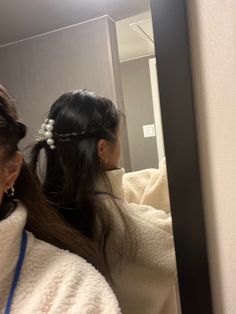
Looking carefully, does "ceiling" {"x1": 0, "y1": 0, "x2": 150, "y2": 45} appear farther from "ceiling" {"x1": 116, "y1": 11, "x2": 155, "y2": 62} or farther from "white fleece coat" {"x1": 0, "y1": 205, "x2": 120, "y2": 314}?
"white fleece coat" {"x1": 0, "y1": 205, "x2": 120, "y2": 314}

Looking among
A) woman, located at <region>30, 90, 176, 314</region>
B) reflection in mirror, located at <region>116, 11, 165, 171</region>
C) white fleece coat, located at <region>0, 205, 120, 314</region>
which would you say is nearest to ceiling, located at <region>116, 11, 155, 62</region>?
reflection in mirror, located at <region>116, 11, 165, 171</region>

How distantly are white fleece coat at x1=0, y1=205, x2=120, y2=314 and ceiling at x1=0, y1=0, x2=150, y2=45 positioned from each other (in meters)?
0.57

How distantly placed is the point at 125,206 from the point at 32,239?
0.22 metres

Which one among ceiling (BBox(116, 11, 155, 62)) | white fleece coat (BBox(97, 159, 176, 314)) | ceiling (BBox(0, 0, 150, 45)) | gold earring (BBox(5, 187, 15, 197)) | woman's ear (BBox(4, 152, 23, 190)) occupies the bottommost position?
white fleece coat (BBox(97, 159, 176, 314))

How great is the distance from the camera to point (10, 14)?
93 centimetres

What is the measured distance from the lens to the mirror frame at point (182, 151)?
14.1 inches

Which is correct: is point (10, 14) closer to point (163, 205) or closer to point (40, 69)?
point (40, 69)

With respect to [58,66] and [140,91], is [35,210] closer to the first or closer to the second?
[140,91]

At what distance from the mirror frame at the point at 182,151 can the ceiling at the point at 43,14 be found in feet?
1.49

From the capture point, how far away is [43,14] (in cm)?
89

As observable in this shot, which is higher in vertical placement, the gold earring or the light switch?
the light switch

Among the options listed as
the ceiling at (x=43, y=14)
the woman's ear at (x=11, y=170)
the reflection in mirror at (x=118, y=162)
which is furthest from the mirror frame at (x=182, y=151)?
the ceiling at (x=43, y=14)

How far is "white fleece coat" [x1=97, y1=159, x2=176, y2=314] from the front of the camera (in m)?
0.56

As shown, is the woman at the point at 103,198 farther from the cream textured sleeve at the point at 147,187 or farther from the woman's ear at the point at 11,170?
the woman's ear at the point at 11,170
